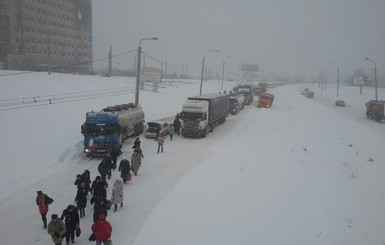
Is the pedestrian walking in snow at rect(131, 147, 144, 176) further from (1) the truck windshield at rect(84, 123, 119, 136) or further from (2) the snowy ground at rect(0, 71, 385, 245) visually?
(1) the truck windshield at rect(84, 123, 119, 136)

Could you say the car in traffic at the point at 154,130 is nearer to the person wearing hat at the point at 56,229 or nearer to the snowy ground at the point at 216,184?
the snowy ground at the point at 216,184

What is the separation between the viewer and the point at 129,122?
2962 centimetres

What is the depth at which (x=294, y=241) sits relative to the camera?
1384 centimetres

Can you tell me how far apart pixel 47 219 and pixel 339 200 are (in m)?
13.9

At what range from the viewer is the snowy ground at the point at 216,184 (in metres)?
14.4

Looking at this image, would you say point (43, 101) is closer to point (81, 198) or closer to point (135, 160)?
point (135, 160)

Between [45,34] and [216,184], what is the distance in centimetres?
10968

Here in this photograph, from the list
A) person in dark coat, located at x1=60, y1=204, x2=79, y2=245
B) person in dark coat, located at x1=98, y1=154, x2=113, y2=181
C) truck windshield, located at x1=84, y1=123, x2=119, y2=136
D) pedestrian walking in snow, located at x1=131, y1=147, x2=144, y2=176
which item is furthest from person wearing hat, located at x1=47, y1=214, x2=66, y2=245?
truck windshield, located at x1=84, y1=123, x2=119, y2=136

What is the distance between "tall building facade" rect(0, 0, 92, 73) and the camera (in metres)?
96.2

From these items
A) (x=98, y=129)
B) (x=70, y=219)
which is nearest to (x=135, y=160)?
(x=98, y=129)

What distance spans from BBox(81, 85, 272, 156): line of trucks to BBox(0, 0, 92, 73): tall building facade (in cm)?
5581

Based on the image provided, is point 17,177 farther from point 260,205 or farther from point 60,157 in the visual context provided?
point 260,205

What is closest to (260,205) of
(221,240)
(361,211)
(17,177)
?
(221,240)

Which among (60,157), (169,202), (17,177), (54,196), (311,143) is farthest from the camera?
(311,143)
